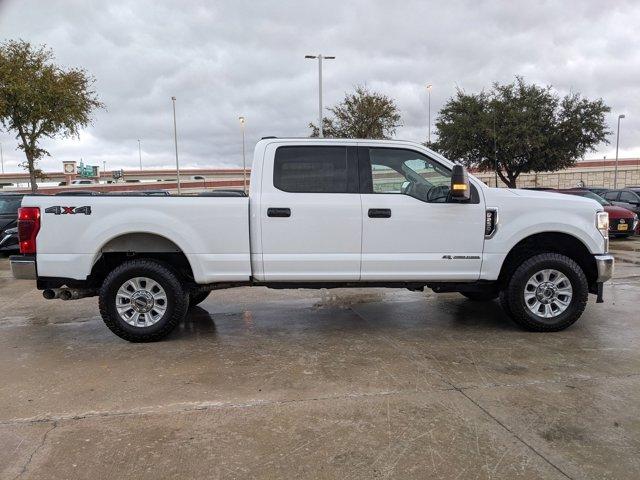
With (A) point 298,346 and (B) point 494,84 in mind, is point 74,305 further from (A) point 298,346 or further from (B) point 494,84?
(B) point 494,84

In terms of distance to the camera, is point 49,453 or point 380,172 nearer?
point 49,453

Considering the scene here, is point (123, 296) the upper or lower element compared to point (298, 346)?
upper

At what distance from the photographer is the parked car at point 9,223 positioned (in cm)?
1207

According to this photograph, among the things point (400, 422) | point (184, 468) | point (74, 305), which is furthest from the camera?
point (74, 305)

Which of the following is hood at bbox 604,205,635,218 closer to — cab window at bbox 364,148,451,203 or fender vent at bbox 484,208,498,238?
fender vent at bbox 484,208,498,238

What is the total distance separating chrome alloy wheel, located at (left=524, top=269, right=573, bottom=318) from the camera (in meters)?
5.41

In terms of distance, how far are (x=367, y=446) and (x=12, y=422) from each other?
8.00 ft

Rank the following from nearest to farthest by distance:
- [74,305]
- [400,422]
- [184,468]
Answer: [184,468]
[400,422]
[74,305]

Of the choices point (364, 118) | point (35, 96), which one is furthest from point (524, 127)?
point (35, 96)

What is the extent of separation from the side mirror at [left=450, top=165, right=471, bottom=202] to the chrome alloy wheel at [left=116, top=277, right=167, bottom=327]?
10.2 ft

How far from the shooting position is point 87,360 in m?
4.72

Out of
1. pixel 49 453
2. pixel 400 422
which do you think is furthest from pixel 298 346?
pixel 49 453

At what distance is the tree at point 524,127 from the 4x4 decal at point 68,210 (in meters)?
24.6

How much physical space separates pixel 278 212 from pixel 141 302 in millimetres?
1687
